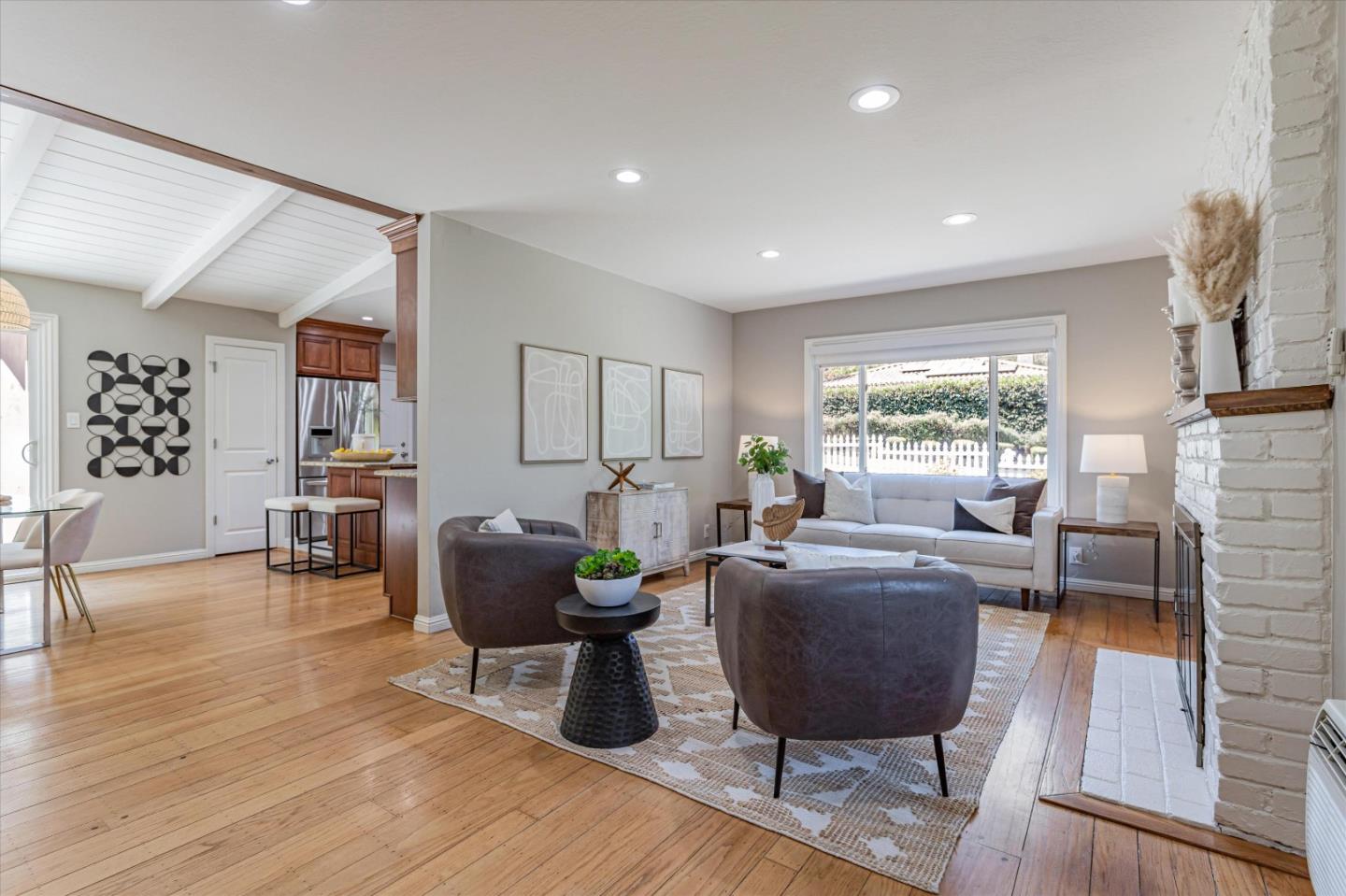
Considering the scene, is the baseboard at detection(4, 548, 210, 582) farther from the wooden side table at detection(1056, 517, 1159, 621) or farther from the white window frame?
the wooden side table at detection(1056, 517, 1159, 621)

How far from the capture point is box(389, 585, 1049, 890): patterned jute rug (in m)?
1.88

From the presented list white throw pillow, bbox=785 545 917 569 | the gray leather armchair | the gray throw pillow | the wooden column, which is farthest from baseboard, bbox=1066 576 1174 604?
the wooden column

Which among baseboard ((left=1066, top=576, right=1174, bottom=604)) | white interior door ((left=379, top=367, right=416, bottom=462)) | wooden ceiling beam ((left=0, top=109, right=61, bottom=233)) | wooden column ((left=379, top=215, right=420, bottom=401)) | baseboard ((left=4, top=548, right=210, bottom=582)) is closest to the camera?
wooden ceiling beam ((left=0, top=109, right=61, bottom=233))

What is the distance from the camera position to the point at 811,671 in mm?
1910

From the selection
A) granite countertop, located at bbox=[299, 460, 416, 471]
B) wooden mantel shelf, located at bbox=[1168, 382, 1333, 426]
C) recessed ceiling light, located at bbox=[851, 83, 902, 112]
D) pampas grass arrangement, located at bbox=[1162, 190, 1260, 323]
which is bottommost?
granite countertop, located at bbox=[299, 460, 416, 471]

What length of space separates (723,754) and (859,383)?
14.4 ft

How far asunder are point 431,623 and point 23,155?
3.34 metres

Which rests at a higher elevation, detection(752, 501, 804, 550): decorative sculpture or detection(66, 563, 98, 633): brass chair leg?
detection(752, 501, 804, 550): decorative sculpture

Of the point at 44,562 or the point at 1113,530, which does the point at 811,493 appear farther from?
the point at 44,562

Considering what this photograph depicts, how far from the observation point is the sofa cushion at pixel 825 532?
505cm

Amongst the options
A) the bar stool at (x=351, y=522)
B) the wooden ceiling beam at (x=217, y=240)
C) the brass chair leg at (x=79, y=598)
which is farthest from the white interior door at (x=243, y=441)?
the brass chair leg at (x=79, y=598)

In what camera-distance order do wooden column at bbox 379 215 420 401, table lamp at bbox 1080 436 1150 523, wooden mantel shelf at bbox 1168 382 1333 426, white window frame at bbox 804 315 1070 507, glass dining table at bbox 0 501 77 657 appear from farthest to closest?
white window frame at bbox 804 315 1070 507 → table lamp at bbox 1080 436 1150 523 → wooden column at bbox 379 215 420 401 → glass dining table at bbox 0 501 77 657 → wooden mantel shelf at bbox 1168 382 1333 426

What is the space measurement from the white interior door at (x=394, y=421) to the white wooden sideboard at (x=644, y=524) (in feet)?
12.5

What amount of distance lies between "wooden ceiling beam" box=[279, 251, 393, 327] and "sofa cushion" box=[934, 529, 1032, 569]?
4807 mm
